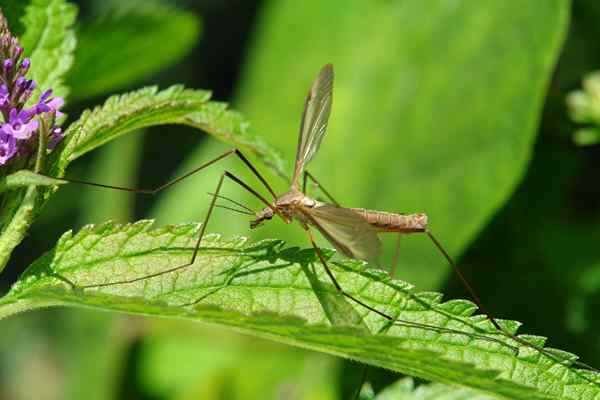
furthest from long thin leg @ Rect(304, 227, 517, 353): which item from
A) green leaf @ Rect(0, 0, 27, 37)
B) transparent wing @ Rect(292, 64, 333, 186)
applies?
green leaf @ Rect(0, 0, 27, 37)

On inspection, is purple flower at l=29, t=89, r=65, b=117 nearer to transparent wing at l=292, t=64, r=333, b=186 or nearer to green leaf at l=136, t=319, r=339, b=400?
transparent wing at l=292, t=64, r=333, b=186

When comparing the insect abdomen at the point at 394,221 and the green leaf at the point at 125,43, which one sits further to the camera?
the green leaf at the point at 125,43

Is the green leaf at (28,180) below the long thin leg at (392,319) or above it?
above

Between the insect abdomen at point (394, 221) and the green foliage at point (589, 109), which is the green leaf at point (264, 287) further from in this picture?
the green foliage at point (589, 109)

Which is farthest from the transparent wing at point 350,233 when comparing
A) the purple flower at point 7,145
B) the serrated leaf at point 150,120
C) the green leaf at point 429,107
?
the green leaf at point 429,107

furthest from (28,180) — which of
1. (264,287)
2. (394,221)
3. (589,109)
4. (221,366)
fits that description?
(221,366)

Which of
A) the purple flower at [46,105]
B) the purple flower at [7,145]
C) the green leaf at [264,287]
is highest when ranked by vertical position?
the purple flower at [46,105]

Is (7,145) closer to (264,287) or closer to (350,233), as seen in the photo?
(264,287)
